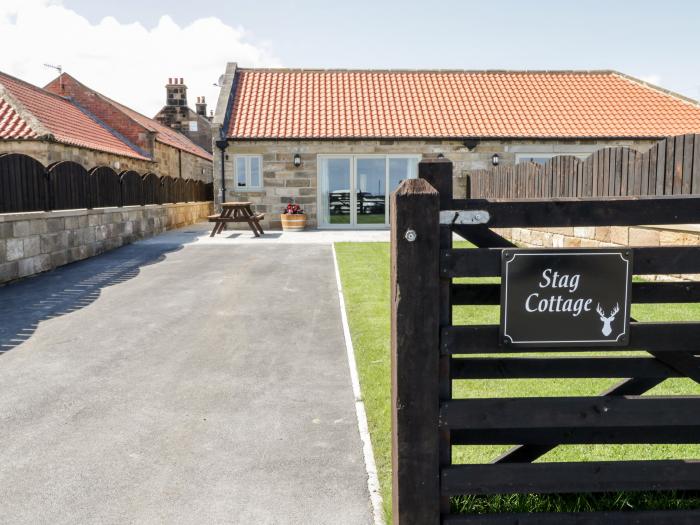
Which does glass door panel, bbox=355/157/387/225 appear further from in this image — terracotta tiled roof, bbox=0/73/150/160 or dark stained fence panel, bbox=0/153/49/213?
dark stained fence panel, bbox=0/153/49/213

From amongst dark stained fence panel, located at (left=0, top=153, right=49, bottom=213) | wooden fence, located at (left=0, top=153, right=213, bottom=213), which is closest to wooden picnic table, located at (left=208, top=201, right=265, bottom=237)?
wooden fence, located at (left=0, top=153, right=213, bottom=213)

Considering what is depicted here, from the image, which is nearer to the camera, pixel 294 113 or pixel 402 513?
pixel 402 513

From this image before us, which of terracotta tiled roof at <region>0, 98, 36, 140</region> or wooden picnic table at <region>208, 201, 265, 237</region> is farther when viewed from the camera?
terracotta tiled roof at <region>0, 98, 36, 140</region>

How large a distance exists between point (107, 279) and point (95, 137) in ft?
48.3

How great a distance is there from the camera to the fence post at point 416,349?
2279 millimetres

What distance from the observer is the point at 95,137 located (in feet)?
73.4

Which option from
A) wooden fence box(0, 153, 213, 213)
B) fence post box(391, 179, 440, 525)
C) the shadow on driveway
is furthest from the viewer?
wooden fence box(0, 153, 213, 213)

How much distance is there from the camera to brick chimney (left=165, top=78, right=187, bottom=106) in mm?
38250

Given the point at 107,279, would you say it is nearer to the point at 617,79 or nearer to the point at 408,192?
the point at 408,192

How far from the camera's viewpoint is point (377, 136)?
1948 cm

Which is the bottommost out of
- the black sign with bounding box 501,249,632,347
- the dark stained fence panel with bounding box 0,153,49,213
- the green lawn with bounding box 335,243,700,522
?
the green lawn with bounding box 335,243,700,522

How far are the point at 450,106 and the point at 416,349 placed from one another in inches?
807

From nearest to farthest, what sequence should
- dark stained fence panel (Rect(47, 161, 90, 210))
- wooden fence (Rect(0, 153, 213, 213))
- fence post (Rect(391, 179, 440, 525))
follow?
fence post (Rect(391, 179, 440, 525))
wooden fence (Rect(0, 153, 213, 213))
dark stained fence panel (Rect(47, 161, 90, 210))

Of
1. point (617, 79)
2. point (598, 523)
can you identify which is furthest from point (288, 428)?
point (617, 79)
